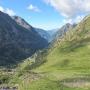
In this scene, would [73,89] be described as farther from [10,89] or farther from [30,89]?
[10,89]

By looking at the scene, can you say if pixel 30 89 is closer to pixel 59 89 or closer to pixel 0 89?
pixel 59 89

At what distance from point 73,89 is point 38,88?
1276 cm

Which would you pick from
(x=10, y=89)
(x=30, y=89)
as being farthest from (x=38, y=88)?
(x=10, y=89)

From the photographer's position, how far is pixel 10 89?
495 ft

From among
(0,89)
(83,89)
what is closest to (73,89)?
(83,89)

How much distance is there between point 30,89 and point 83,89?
17467 mm

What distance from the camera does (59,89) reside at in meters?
102

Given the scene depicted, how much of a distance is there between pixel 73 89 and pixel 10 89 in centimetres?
5048

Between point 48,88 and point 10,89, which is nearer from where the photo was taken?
point 48,88

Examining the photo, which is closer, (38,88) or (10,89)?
(38,88)

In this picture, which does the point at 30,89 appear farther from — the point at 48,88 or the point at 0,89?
the point at 0,89

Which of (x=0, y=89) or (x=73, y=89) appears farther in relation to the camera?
(x=0, y=89)

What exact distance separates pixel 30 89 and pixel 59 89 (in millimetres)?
9526

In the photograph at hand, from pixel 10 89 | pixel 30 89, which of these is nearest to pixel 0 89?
pixel 10 89
